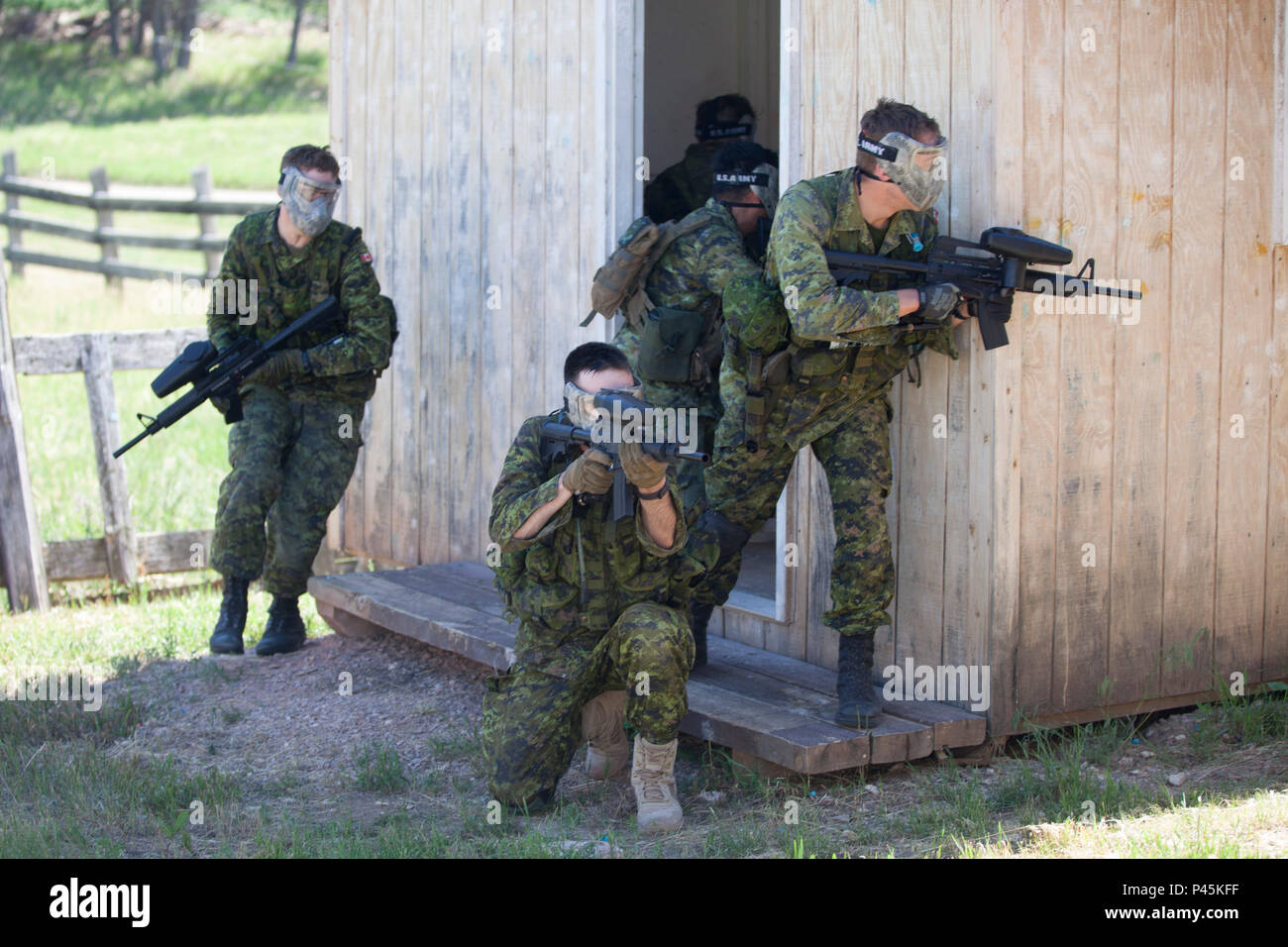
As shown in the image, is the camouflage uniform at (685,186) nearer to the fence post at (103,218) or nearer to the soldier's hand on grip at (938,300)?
the soldier's hand on grip at (938,300)

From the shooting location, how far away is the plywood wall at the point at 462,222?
699cm

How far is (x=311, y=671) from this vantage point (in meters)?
6.95

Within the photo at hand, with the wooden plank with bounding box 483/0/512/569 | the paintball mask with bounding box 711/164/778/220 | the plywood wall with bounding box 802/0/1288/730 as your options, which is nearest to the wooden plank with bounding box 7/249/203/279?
the wooden plank with bounding box 483/0/512/569

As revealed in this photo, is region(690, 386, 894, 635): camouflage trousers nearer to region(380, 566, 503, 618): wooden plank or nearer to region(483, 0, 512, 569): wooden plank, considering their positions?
region(380, 566, 503, 618): wooden plank

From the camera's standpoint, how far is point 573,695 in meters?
4.88

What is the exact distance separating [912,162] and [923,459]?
1077mm

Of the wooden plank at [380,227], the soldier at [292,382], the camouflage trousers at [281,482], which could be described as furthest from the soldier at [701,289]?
the wooden plank at [380,227]

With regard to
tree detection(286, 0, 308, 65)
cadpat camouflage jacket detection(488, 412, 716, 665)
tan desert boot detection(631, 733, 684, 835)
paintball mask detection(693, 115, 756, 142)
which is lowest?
tan desert boot detection(631, 733, 684, 835)

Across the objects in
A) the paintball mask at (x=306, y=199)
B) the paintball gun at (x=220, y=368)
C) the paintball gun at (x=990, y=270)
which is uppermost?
the paintball mask at (x=306, y=199)

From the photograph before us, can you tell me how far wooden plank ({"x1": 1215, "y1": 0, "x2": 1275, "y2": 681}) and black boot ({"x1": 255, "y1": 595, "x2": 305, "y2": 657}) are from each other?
4161mm

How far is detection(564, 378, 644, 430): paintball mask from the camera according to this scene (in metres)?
4.57

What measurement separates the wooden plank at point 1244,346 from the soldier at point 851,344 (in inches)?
51.1

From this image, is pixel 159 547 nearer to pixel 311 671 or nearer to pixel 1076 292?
pixel 311 671
